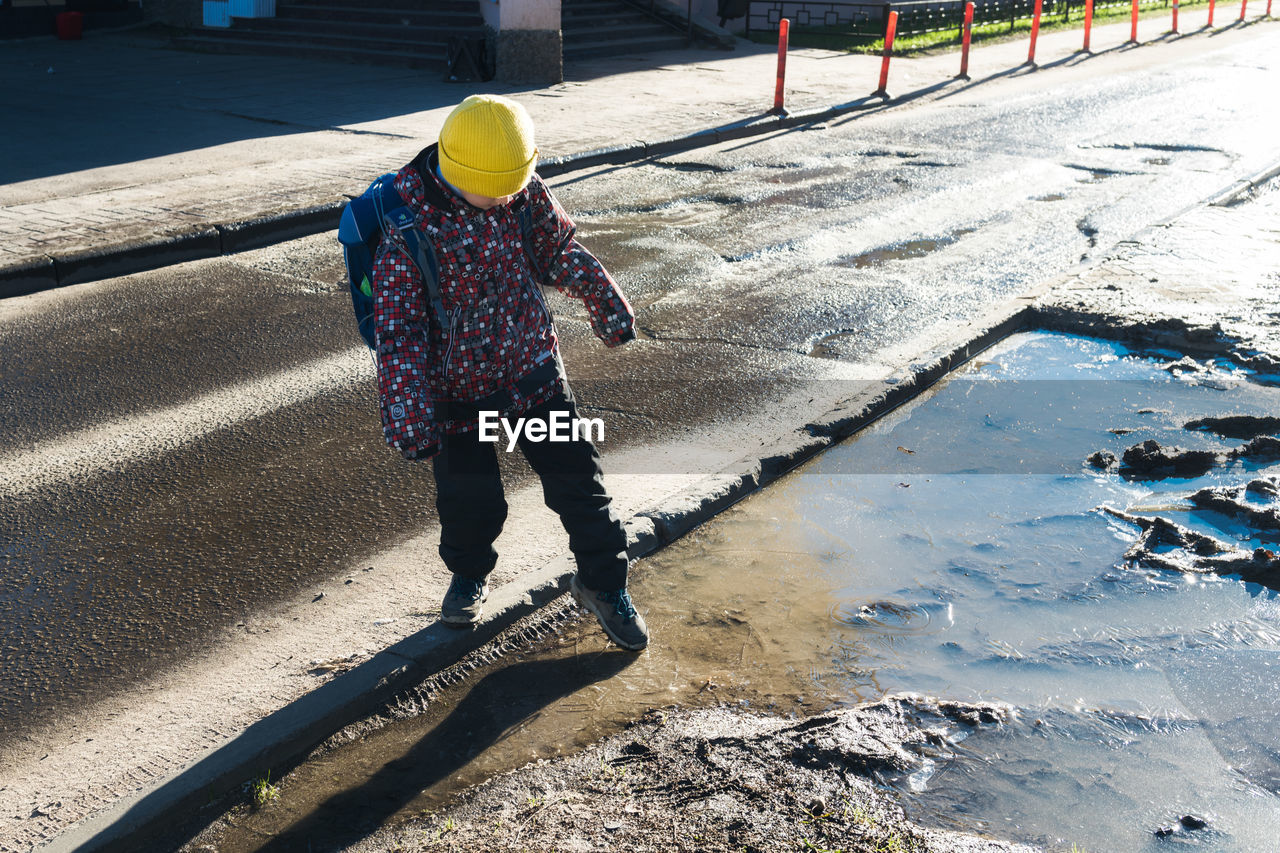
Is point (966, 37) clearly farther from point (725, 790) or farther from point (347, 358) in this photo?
point (725, 790)

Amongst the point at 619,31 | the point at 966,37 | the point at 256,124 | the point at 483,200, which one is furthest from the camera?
the point at 619,31

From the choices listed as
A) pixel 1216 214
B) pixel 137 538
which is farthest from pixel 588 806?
pixel 1216 214

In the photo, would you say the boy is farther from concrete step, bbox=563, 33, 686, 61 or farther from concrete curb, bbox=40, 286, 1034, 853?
concrete step, bbox=563, 33, 686, 61

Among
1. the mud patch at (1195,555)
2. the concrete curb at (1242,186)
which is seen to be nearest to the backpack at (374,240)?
the mud patch at (1195,555)

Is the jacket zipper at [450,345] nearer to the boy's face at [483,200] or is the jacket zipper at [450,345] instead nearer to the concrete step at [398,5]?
the boy's face at [483,200]

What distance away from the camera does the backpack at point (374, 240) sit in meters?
3.24

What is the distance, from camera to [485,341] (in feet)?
11.3

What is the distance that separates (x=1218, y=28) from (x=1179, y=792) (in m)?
32.1

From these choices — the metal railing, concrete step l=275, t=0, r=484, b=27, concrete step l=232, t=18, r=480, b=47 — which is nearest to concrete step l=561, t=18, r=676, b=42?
concrete step l=275, t=0, r=484, b=27

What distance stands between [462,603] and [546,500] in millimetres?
495

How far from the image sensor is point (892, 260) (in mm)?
8750

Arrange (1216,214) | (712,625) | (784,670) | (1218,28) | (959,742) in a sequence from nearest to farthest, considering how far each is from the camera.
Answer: (959,742)
(784,670)
(712,625)
(1216,214)
(1218,28)

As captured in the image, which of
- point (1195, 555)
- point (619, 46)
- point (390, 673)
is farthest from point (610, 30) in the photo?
point (390, 673)

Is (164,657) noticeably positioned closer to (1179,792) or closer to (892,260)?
(1179,792)
